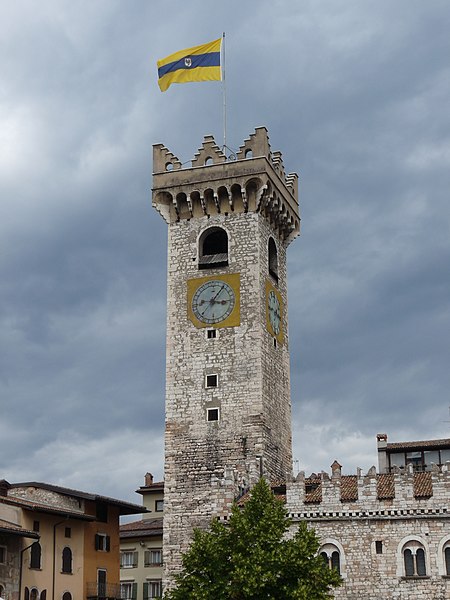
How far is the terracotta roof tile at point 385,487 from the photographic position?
49125mm

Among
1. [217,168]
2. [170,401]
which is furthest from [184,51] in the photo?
[170,401]

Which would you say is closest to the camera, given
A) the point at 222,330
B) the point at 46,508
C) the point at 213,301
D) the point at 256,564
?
the point at 256,564

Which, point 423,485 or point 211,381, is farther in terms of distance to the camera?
point 211,381

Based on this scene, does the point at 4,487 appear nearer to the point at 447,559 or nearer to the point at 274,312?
the point at 274,312

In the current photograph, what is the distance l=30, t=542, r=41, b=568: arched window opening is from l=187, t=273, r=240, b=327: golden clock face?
15166 mm

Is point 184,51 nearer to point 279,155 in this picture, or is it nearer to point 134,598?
point 279,155

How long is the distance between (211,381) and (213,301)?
15.6ft

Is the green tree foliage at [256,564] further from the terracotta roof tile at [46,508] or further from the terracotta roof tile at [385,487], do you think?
the terracotta roof tile at [46,508]

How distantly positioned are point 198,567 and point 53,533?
15800 millimetres

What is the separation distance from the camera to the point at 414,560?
48000mm

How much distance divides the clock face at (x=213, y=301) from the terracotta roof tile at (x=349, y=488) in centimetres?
1207

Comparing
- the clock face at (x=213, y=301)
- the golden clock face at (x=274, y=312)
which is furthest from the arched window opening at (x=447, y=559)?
the clock face at (x=213, y=301)

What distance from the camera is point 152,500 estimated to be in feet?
254

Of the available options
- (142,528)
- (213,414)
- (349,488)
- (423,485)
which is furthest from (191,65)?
(142,528)
